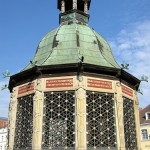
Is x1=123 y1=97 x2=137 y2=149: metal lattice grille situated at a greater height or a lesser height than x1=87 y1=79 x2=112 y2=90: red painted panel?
lesser

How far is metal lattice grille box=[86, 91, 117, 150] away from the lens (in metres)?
14.0

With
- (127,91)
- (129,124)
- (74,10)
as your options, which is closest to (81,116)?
(129,124)

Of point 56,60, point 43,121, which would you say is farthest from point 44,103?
point 56,60

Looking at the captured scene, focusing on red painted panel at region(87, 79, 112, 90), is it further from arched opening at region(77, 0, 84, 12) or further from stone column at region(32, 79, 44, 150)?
arched opening at region(77, 0, 84, 12)

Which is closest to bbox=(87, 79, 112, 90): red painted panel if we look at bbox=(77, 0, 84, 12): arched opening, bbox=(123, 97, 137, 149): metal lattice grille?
bbox=(123, 97, 137, 149): metal lattice grille

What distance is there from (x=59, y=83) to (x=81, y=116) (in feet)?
7.57

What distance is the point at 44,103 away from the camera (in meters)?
14.6

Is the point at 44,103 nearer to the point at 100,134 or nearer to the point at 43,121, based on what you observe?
the point at 43,121

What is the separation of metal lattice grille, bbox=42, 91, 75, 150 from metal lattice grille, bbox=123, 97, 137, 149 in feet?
10.6

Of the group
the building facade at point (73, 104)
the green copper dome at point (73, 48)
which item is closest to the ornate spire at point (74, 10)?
the green copper dome at point (73, 48)

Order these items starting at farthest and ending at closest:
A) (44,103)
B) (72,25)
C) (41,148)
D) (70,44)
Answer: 1. (72,25)
2. (70,44)
3. (44,103)
4. (41,148)

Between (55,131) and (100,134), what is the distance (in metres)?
2.46

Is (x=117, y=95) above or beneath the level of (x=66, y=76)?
beneath

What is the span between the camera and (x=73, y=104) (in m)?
14.3
